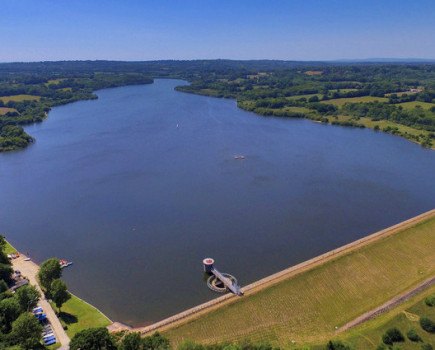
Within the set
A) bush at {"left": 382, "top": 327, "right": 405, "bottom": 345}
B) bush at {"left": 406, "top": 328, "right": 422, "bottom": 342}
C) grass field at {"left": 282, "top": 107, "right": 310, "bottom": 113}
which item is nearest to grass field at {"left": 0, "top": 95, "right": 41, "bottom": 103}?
grass field at {"left": 282, "top": 107, "right": 310, "bottom": 113}

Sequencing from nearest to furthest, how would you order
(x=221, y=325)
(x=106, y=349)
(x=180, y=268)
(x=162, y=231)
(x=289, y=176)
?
(x=106, y=349)
(x=221, y=325)
(x=180, y=268)
(x=162, y=231)
(x=289, y=176)

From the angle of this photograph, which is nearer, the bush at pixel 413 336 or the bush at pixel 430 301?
the bush at pixel 413 336

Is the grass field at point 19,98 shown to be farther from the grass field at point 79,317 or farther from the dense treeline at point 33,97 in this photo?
the grass field at point 79,317

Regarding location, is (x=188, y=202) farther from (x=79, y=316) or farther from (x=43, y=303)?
(x=43, y=303)

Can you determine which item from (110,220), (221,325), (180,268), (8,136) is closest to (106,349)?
(221,325)

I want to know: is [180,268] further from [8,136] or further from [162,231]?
[8,136]

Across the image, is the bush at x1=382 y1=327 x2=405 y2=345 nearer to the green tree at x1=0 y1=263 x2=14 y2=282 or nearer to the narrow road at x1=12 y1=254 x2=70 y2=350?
the narrow road at x1=12 y1=254 x2=70 y2=350

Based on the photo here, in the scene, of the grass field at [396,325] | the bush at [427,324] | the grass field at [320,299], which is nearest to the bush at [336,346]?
the grass field at [396,325]
